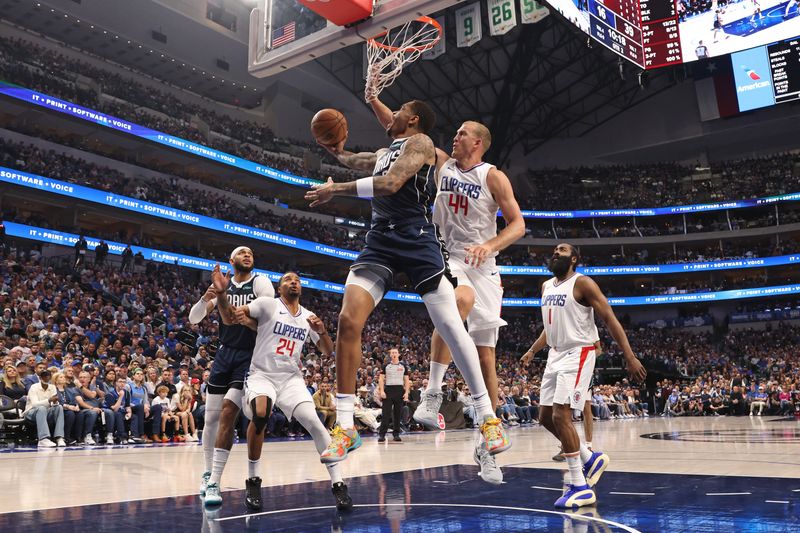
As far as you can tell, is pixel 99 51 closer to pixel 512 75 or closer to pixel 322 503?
pixel 512 75

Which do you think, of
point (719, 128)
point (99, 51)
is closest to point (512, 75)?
point (719, 128)

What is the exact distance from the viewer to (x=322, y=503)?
194 inches

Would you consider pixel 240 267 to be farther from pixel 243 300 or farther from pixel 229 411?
pixel 229 411

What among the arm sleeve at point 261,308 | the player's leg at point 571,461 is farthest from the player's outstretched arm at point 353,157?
the player's leg at point 571,461

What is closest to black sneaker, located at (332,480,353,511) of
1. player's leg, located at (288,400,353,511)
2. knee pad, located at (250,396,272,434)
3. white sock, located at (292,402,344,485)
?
player's leg, located at (288,400,353,511)

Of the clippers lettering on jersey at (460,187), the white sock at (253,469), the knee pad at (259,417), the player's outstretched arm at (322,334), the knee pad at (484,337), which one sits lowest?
the white sock at (253,469)

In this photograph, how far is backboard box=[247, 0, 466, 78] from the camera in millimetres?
6887

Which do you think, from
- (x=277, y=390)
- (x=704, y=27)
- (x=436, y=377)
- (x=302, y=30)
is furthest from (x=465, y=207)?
(x=704, y=27)

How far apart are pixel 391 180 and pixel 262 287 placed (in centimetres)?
230

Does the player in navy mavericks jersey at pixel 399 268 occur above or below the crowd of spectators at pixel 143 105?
below

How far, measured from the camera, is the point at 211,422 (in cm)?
555

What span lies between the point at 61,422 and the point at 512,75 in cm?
3122

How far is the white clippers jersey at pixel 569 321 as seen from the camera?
563cm

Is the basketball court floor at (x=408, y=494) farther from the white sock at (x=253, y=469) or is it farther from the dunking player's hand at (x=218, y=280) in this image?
the dunking player's hand at (x=218, y=280)
